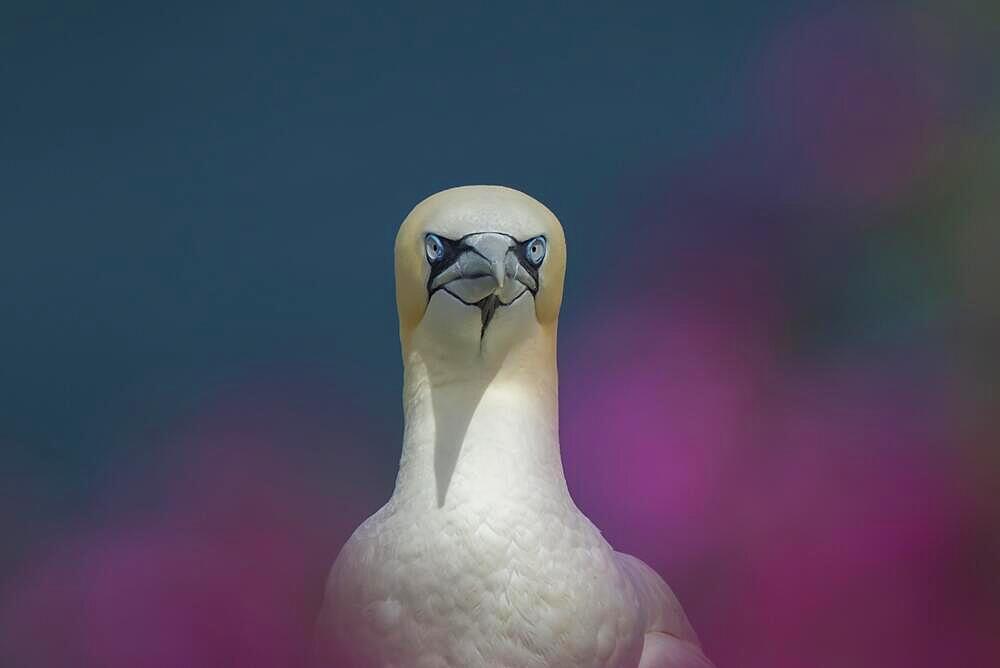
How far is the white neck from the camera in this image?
244 cm

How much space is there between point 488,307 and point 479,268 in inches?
4.0

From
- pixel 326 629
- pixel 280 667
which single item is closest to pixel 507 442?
pixel 326 629

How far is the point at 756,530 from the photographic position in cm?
340

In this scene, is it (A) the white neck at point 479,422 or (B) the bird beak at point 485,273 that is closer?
(B) the bird beak at point 485,273

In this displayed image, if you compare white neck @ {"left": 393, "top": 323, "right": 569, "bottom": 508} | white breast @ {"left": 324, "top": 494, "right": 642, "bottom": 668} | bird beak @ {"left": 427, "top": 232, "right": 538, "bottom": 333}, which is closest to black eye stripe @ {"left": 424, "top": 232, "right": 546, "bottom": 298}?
bird beak @ {"left": 427, "top": 232, "right": 538, "bottom": 333}

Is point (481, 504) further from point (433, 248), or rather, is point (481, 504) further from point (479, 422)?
point (433, 248)

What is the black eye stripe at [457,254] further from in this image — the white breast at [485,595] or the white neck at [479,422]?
the white breast at [485,595]

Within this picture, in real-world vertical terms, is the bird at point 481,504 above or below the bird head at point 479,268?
below

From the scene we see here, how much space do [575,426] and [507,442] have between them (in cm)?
104

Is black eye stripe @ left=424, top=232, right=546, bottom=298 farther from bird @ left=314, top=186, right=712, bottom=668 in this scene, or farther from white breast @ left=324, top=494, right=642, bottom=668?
white breast @ left=324, top=494, right=642, bottom=668

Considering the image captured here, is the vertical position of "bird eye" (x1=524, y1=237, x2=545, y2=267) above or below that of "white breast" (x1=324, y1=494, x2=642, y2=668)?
above

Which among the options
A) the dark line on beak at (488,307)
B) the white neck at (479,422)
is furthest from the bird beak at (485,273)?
the white neck at (479,422)

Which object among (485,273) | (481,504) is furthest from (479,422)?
(485,273)

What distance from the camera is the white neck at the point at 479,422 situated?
244 cm
